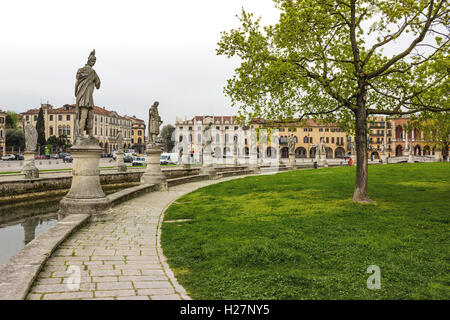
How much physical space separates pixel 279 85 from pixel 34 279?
9509 mm

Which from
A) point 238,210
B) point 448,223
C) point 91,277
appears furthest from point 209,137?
point 91,277

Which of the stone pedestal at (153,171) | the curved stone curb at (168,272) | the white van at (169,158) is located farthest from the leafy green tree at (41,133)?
the curved stone curb at (168,272)

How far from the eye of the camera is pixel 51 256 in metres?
5.28

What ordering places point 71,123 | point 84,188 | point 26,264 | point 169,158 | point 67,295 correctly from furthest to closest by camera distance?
point 71,123, point 169,158, point 84,188, point 26,264, point 67,295

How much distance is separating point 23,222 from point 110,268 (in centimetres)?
975

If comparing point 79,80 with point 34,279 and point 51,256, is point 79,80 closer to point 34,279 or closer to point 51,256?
point 51,256

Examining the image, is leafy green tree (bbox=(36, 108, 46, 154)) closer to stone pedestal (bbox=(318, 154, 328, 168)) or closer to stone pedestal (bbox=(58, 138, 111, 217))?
stone pedestal (bbox=(318, 154, 328, 168))

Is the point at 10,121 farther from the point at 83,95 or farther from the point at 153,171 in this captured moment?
the point at 83,95

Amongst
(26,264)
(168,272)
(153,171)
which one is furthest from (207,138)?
(26,264)

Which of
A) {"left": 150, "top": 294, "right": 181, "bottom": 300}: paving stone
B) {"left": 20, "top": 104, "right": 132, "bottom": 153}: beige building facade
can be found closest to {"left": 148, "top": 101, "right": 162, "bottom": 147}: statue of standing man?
{"left": 150, "top": 294, "right": 181, "bottom": 300}: paving stone

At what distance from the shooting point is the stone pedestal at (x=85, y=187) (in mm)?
8594

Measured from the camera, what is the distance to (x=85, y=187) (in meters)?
8.77

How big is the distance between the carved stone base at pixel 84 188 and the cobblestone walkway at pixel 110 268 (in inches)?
35.1

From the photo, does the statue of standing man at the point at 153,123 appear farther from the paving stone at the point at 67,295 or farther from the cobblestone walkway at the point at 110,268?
the paving stone at the point at 67,295
